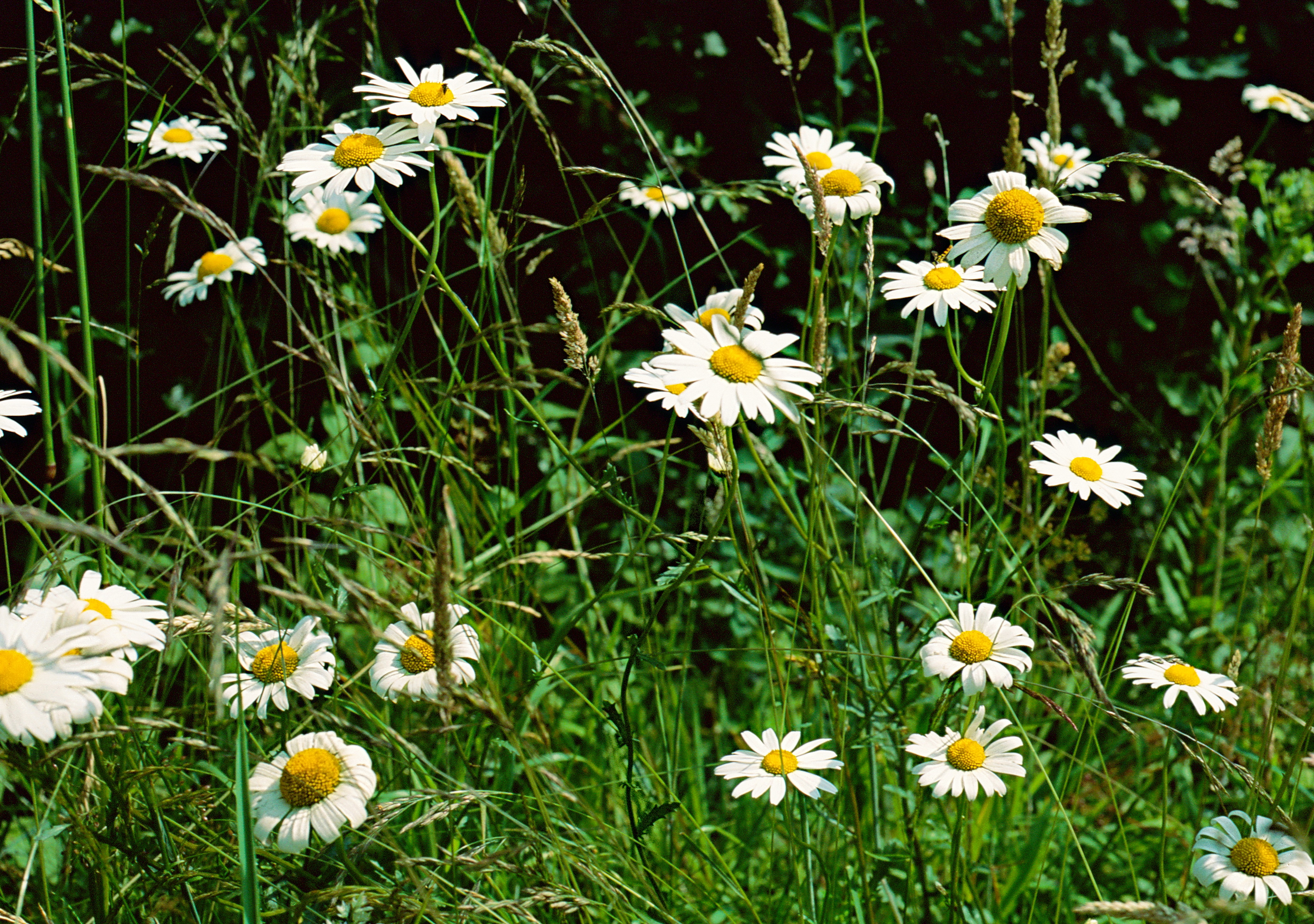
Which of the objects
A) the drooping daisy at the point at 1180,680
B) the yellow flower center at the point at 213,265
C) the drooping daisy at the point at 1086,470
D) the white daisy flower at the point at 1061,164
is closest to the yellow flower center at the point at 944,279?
the drooping daisy at the point at 1086,470

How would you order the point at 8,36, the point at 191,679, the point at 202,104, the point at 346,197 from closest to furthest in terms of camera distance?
1. the point at 346,197
2. the point at 191,679
3. the point at 8,36
4. the point at 202,104

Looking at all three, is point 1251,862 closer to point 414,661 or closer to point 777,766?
point 777,766

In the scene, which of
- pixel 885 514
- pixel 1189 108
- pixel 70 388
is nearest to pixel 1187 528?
pixel 885 514

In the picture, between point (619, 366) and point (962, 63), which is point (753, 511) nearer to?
point (619, 366)

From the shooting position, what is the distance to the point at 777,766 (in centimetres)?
126

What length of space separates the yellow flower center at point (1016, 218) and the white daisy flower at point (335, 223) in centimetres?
103

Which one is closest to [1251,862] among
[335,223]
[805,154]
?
[805,154]

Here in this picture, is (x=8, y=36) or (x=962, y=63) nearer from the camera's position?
(x=8, y=36)

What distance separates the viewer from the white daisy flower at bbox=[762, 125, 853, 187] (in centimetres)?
160

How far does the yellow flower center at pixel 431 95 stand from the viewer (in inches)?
50.4

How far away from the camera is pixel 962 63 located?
2.55 meters

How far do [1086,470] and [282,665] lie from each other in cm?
96

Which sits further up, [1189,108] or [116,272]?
[1189,108]

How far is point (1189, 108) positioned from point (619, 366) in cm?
174
